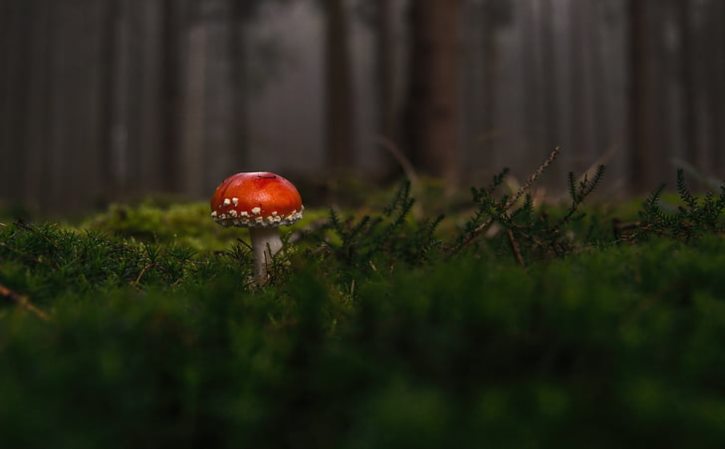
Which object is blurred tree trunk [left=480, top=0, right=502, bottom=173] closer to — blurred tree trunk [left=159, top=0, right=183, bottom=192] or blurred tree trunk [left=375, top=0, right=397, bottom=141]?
blurred tree trunk [left=375, top=0, right=397, bottom=141]

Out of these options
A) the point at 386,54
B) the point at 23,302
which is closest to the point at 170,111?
the point at 386,54

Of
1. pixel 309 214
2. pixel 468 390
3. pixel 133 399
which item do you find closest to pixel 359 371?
pixel 468 390

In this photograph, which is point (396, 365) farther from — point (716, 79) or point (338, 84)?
point (716, 79)

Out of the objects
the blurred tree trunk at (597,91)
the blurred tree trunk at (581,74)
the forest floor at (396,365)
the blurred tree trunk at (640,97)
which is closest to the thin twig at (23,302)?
the forest floor at (396,365)

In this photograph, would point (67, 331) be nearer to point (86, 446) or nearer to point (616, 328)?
point (86, 446)

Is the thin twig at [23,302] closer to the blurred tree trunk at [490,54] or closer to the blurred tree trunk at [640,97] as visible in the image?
the blurred tree trunk at [640,97]

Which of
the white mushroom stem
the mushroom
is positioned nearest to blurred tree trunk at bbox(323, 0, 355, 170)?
the white mushroom stem
